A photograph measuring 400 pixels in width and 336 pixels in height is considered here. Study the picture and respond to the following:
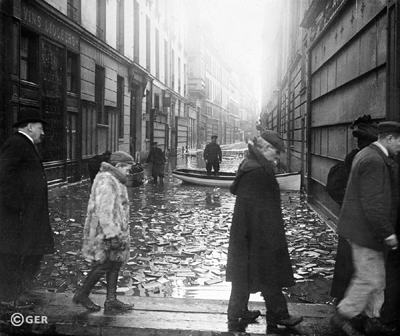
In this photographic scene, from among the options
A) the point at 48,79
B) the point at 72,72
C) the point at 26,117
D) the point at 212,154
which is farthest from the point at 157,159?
the point at 26,117

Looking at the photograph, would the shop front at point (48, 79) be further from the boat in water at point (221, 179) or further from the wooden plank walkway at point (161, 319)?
the wooden plank walkway at point (161, 319)

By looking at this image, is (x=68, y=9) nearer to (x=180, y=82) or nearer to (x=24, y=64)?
(x=24, y=64)

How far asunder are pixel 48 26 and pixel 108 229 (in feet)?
37.2

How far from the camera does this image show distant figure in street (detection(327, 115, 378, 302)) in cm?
424

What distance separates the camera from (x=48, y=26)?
13883mm

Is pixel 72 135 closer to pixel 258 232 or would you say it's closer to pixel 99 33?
pixel 99 33

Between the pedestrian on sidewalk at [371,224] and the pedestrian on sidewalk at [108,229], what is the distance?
1946mm

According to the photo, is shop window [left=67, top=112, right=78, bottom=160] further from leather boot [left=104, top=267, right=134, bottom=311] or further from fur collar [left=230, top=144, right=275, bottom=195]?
fur collar [left=230, top=144, right=275, bottom=195]

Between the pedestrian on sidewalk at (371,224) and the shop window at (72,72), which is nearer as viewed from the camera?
the pedestrian on sidewalk at (371,224)

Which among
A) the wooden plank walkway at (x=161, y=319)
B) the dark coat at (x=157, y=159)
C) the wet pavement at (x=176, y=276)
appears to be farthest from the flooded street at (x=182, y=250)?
the dark coat at (x=157, y=159)

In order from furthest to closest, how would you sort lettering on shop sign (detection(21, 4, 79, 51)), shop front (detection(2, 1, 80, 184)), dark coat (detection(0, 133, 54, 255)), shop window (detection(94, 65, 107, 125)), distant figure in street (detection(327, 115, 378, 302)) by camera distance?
1. shop window (detection(94, 65, 107, 125))
2. lettering on shop sign (detection(21, 4, 79, 51))
3. shop front (detection(2, 1, 80, 184))
4. dark coat (detection(0, 133, 54, 255))
5. distant figure in street (detection(327, 115, 378, 302))

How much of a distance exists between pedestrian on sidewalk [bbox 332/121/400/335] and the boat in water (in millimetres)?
10258

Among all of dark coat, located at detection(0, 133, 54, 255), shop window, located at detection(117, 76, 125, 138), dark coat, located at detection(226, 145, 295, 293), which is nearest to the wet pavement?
dark coat, located at detection(226, 145, 295, 293)

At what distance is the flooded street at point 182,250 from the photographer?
5457 mm
